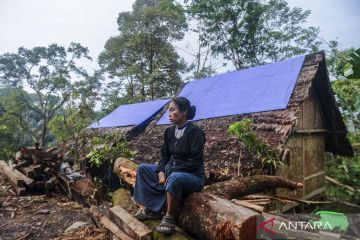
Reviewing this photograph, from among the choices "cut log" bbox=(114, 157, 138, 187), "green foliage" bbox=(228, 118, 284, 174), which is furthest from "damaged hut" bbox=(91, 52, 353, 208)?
"cut log" bbox=(114, 157, 138, 187)

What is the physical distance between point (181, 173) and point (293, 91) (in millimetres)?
5203

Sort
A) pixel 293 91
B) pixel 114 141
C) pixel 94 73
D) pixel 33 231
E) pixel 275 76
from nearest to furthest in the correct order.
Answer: pixel 33 231 → pixel 293 91 → pixel 275 76 → pixel 114 141 → pixel 94 73

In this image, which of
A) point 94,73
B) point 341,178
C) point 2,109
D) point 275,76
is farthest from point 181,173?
point 2,109

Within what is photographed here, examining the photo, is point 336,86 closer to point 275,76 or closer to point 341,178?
point 341,178

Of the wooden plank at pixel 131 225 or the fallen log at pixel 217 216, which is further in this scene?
the wooden plank at pixel 131 225

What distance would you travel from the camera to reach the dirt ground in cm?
473

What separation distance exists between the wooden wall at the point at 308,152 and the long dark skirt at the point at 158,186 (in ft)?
15.0

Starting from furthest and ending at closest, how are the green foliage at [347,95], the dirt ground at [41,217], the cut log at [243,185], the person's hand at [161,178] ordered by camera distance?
1. the green foliage at [347,95]
2. the dirt ground at [41,217]
3. the cut log at [243,185]
4. the person's hand at [161,178]

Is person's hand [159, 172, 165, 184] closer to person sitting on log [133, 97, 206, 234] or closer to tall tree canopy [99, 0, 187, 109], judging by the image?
person sitting on log [133, 97, 206, 234]

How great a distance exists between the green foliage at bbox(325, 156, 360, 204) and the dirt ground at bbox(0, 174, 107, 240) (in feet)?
26.9

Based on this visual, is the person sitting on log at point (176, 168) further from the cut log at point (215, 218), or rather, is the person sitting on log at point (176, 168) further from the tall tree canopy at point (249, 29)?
the tall tree canopy at point (249, 29)

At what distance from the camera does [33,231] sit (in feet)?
17.0

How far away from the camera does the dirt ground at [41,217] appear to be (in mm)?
4734

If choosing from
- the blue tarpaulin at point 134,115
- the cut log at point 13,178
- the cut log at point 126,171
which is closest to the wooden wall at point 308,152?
the cut log at point 126,171
